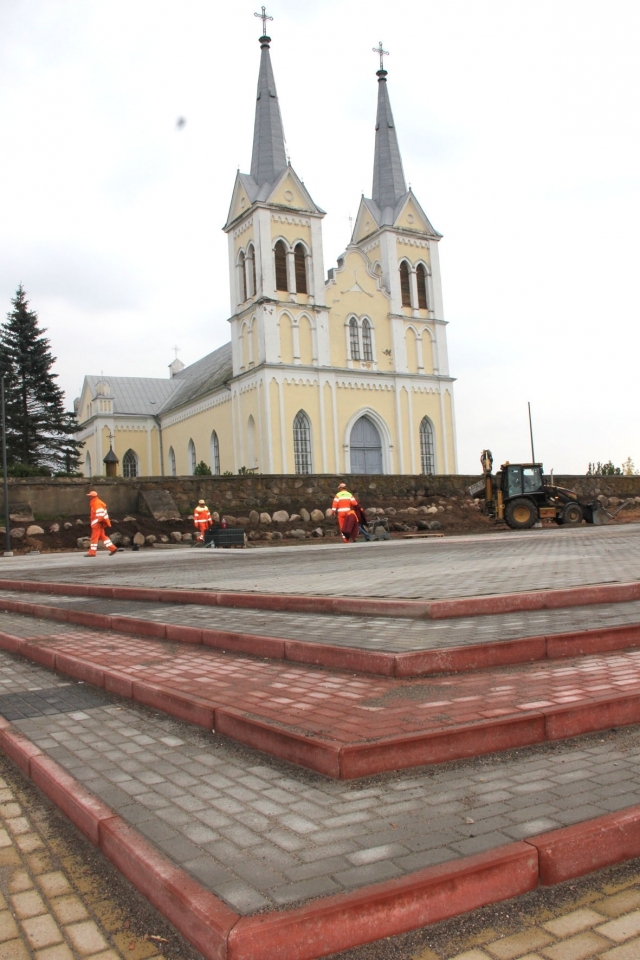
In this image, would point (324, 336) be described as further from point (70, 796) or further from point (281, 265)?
point (70, 796)

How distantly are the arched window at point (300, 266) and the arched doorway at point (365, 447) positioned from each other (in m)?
8.18

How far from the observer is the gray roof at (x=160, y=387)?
184 feet

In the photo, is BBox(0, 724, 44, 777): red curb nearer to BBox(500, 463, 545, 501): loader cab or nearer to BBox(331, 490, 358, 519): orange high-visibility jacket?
BBox(331, 490, 358, 519): orange high-visibility jacket

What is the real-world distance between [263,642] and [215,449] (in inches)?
1742

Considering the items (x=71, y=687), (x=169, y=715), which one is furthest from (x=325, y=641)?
(x=71, y=687)

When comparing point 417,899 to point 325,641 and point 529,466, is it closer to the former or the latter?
point 325,641

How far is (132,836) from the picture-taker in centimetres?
287

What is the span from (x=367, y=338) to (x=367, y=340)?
128mm

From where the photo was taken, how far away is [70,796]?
333 centimetres

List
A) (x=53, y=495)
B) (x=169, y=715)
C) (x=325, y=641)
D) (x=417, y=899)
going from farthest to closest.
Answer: (x=53, y=495) < (x=325, y=641) < (x=169, y=715) < (x=417, y=899)

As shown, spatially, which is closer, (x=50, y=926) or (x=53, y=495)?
(x=50, y=926)

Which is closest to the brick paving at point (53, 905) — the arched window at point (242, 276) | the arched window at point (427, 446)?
the arched window at point (242, 276)

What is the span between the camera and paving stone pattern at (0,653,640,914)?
2.57 m

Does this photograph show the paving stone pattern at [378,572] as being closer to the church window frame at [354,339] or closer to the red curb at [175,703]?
the red curb at [175,703]
